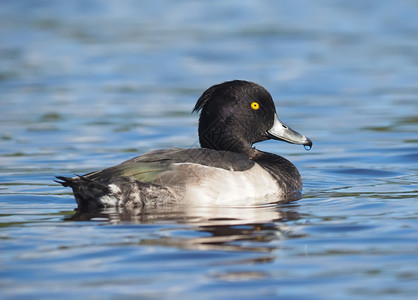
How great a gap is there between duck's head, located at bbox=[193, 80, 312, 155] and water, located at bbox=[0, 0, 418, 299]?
84cm

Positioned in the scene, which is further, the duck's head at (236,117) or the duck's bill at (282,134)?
the duck's bill at (282,134)

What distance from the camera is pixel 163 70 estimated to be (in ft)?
59.6

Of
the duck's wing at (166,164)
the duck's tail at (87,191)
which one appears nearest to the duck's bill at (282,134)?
the duck's wing at (166,164)

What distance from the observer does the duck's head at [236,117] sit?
912 cm

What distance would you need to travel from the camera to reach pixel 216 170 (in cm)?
838

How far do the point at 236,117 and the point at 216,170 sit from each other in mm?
1036

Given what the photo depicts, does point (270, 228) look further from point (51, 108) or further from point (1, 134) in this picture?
point (51, 108)

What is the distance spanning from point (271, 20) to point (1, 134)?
1154 cm

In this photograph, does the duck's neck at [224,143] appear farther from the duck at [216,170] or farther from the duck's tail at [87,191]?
the duck's tail at [87,191]

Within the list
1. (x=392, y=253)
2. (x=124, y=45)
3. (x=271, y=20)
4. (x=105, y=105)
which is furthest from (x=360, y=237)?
(x=271, y=20)

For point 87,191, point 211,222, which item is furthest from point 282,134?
point 87,191

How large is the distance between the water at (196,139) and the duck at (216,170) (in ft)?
0.85

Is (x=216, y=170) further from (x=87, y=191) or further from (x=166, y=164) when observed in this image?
(x=87, y=191)

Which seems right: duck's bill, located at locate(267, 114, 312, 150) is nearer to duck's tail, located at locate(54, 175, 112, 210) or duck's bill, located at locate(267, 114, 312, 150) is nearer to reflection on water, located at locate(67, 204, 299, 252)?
reflection on water, located at locate(67, 204, 299, 252)
